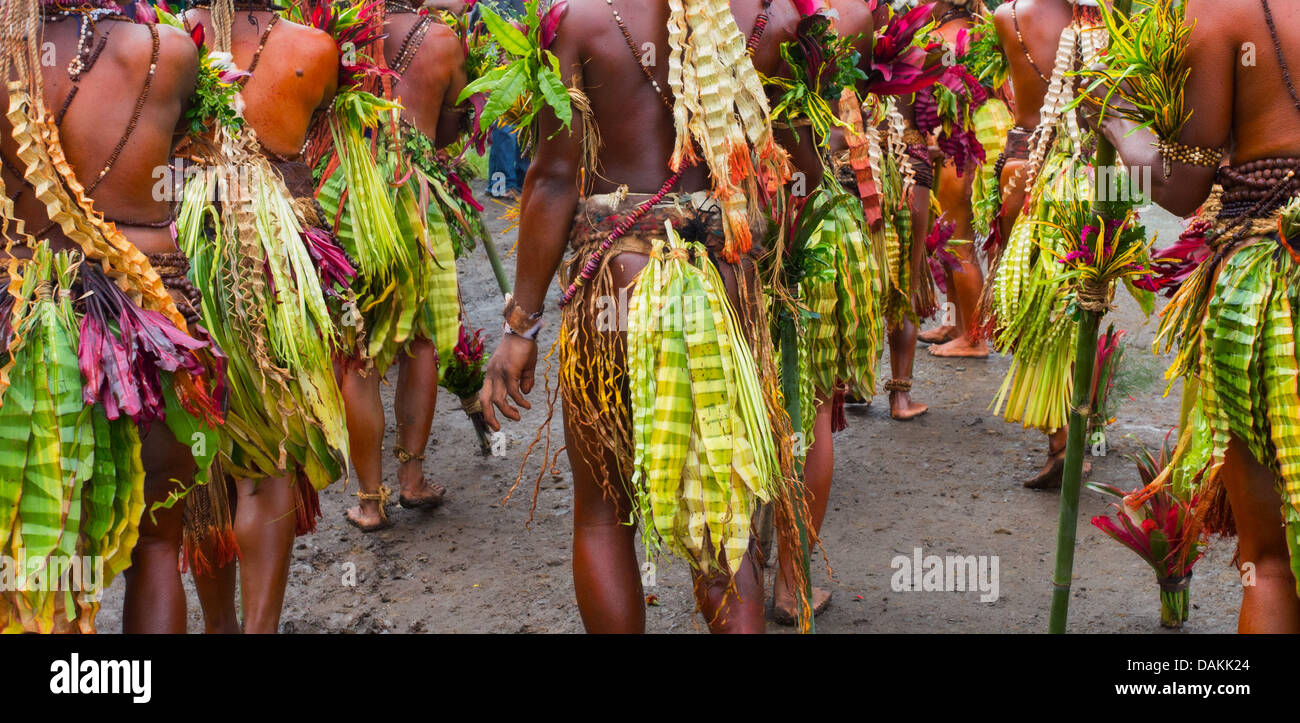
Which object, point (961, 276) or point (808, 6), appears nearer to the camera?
point (808, 6)

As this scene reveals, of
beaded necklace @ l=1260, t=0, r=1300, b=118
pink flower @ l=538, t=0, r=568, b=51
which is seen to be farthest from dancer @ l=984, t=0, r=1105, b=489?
pink flower @ l=538, t=0, r=568, b=51

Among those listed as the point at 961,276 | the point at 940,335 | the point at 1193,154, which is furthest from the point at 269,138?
the point at 940,335

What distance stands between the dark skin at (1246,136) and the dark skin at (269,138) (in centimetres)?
233

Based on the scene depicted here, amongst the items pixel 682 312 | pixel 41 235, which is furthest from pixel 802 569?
pixel 41 235

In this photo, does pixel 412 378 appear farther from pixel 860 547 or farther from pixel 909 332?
pixel 909 332

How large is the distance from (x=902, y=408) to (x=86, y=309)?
3.94 meters

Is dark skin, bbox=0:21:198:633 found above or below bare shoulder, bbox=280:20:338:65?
below

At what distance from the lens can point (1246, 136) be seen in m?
2.57

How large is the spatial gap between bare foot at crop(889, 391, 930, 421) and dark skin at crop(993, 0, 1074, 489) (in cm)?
86

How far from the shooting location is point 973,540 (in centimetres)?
441

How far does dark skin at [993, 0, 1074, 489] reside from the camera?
446 cm

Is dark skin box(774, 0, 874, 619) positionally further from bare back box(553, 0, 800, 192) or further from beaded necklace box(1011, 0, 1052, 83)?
beaded necklace box(1011, 0, 1052, 83)

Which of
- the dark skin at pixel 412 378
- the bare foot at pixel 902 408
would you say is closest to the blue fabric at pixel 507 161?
the bare foot at pixel 902 408

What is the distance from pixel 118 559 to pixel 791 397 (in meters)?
1.64
